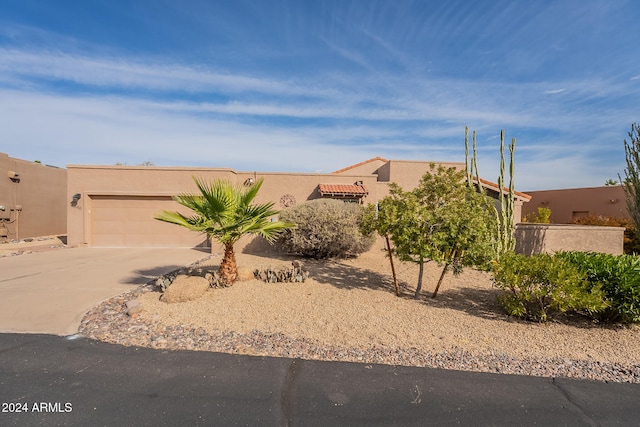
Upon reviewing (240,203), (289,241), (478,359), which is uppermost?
(240,203)

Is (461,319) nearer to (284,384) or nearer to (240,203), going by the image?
(284,384)

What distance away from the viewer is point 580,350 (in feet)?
14.3

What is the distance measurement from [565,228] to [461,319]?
8734mm

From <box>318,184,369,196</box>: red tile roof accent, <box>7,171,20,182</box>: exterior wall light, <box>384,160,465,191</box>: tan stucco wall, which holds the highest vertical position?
<box>384,160,465,191</box>: tan stucco wall

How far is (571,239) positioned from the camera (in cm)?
1134

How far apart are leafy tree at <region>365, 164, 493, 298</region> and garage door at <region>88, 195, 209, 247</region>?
10.5m

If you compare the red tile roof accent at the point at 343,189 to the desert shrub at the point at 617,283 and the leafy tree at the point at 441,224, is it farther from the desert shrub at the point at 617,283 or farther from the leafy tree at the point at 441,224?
the desert shrub at the point at 617,283

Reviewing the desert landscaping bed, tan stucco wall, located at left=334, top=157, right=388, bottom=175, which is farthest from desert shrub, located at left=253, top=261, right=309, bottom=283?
tan stucco wall, located at left=334, top=157, right=388, bottom=175

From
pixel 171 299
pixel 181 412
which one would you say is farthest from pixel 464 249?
pixel 171 299

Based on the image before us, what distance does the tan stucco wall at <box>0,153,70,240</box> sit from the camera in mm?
15852

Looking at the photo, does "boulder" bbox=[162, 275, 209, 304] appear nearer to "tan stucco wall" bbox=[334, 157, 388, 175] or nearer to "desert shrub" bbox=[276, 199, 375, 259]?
"desert shrub" bbox=[276, 199, 375, 259]

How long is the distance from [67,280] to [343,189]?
380 inches

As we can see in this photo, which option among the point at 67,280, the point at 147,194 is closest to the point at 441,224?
the point at 67,280

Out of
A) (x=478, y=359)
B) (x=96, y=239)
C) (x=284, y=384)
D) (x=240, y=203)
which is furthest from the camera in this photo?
(x=96, y=239)
